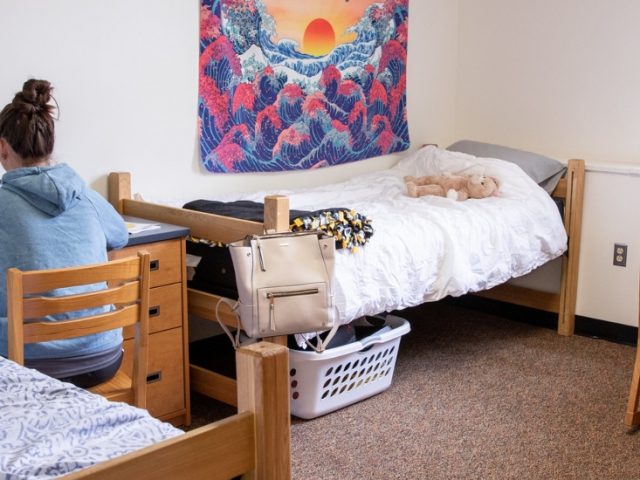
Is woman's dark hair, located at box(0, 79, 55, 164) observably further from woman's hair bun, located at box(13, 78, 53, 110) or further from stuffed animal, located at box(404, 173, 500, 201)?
stuffed animal, located at box(404, 173, 500, 201)

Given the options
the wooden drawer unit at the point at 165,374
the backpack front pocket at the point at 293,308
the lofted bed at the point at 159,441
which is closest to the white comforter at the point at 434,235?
the backpack front pocket at the point at 293,308

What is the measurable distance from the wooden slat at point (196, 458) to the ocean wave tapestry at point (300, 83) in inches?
96.9

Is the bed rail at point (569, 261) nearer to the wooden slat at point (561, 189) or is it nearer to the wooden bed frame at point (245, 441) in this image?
the wooden slat at point (561, 189)

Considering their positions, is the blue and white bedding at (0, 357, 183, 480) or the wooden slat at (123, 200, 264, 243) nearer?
the blue and white bedding at (0, 357, 183, 480)

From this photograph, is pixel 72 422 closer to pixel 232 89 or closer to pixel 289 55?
pixel 232 89

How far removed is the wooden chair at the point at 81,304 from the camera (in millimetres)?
1853

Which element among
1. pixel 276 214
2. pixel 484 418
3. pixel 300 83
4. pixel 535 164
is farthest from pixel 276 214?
pixel 535 164

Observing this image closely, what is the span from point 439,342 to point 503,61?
1.55 meters

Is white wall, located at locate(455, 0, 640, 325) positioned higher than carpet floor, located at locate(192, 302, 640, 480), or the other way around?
white wall, located at locate(455, 0, 640, 325)

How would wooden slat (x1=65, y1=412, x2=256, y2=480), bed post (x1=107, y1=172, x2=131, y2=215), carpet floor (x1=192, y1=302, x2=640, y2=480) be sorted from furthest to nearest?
bed post (x1=107, y1=172, x2=131, y2=215) → carpet floor (x1=192, y1=302, x2=640, y2=480) → wooden slat (x1=65, y1=412, x2=256, y2=480)

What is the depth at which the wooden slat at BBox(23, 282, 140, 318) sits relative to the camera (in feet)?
6.17

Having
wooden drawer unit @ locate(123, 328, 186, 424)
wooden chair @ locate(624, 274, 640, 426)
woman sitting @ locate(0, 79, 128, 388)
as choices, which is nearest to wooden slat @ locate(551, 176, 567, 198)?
wooden chair @ locate(624, 274, 640, 426)

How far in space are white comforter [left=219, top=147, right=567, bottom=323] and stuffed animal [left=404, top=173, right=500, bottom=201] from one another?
0.05 metres

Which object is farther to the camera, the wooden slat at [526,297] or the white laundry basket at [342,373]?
the wooden slat at [526,297]
